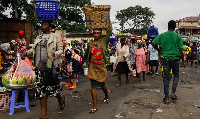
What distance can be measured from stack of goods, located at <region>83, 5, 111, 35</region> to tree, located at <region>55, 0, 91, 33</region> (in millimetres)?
25066

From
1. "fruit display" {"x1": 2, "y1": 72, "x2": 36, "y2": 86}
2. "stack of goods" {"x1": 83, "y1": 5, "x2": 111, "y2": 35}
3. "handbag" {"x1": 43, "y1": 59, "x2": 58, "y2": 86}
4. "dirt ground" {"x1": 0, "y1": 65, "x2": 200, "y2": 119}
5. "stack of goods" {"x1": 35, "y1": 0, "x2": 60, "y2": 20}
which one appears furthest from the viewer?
"stack of goods" {"x1": 83, "y1": 5, "x2": 111, "y2": 35}

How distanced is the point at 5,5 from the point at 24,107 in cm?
1652

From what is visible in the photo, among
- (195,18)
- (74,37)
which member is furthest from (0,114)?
(195,18)

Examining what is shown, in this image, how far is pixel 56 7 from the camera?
4.39m

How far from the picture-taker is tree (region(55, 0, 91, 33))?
3013 centimetres

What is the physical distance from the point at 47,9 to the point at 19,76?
5.80ft

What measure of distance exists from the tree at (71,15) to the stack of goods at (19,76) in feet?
81.6

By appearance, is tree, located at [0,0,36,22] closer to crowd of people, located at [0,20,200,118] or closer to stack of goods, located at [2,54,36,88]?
crowd of people, located at [0,20,200,118]

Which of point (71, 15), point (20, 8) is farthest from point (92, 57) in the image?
point (71, 15)

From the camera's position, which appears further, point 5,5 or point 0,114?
point 5,5

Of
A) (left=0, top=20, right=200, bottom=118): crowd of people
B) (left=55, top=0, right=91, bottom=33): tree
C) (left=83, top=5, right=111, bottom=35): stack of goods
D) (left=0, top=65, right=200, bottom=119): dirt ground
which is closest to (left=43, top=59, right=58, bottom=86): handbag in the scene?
(left=0, top=20, right=200, bottom=118): crowd of people

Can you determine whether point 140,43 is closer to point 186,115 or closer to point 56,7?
point 186,115

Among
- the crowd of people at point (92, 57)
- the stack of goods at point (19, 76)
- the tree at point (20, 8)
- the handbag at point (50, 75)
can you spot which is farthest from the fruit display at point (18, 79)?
the tree at point (20, 8)

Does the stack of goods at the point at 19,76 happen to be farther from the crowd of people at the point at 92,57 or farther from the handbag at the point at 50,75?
the handbag at the point at 50,75
